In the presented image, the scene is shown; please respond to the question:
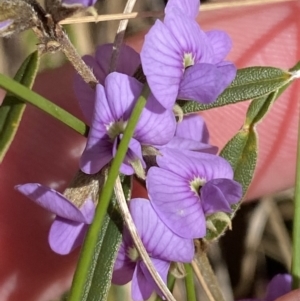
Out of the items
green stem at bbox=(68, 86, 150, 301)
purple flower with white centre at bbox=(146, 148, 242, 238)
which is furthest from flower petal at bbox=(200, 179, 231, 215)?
green stem at bbox=(68, 86, 150, 301)

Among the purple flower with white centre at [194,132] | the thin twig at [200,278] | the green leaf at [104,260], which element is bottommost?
the thin twig at [200,278]

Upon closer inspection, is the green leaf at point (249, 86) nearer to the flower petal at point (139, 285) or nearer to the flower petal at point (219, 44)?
the flower petal at point (219, 44)

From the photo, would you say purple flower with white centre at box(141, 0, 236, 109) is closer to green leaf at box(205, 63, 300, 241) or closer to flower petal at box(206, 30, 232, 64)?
flower petal at box(206, 30, 232, 64)

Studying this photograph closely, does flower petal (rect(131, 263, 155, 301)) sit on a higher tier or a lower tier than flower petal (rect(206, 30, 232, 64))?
lower

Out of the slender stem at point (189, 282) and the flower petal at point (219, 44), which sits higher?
the flower petal at point (219, 44)

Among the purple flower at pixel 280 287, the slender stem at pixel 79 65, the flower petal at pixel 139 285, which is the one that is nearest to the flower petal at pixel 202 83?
the slender stem at pixel 79 65
